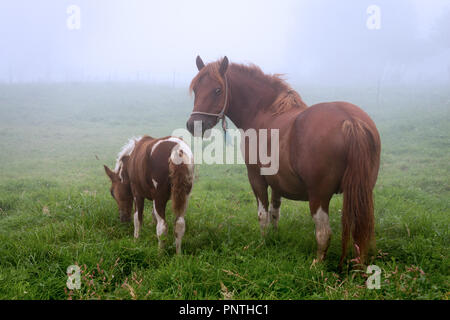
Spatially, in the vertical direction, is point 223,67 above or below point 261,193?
above

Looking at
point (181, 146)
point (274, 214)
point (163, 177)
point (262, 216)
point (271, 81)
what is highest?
point (271, 81)

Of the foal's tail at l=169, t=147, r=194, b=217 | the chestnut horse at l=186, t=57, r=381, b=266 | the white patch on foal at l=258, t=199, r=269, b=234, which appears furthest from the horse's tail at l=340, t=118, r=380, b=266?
the foal's tail at l=169, t=147, r=194, b=217

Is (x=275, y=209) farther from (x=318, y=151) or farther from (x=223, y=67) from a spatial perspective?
(x=223, y=67)

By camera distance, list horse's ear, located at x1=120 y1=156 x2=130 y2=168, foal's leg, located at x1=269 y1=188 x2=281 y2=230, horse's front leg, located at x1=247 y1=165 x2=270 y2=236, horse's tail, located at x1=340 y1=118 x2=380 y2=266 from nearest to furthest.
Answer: horse's tail, located at x1=340 y1=118 x2=380 y2=266 → horse's front leg, located at x1=247 y1=165 x2=270 y2=236 → foal's leg, located at x1=269 y1=188 x2=281 y2=230 → horse's ear, located at x1=120 y1=156 x2=130 y2=168

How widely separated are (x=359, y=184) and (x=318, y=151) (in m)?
0.48

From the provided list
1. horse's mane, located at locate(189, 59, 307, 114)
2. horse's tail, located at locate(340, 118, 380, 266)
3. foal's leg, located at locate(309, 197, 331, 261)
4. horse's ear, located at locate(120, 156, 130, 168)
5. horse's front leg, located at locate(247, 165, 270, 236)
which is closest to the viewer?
horse's tail, located at locate(340, 118, 380, 266)

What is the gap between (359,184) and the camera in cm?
248

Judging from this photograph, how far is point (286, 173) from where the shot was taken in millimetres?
3033

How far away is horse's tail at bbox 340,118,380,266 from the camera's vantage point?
97.3 inches

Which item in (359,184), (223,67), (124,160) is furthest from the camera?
(124,160)

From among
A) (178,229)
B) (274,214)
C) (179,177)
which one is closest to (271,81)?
(179,177)

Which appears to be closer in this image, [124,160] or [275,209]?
[275,209]

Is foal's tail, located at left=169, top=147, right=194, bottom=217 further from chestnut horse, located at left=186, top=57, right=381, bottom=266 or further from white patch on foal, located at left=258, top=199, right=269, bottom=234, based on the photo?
white patch on foal, located at left=258, top=199, right=269, bottom=234

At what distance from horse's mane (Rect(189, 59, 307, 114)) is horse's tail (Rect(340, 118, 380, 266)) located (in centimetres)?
108
